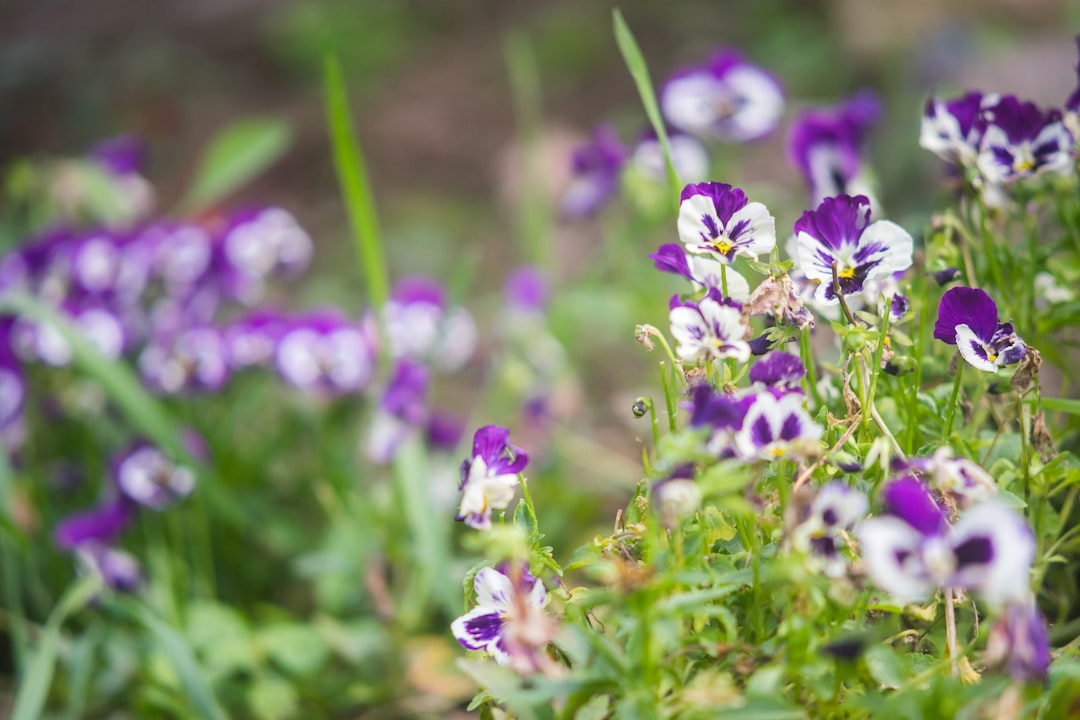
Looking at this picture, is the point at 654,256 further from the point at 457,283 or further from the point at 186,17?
the point at 186,17

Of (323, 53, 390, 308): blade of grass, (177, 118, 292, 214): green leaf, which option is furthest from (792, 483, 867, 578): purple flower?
(177, 118, 292, 214): green leaf

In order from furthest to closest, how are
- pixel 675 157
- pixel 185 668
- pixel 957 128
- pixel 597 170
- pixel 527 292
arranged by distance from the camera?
pixel 527 292 → pixel 597 170 → pixel 675 157 → pixel 185 668 → pixel 957 128

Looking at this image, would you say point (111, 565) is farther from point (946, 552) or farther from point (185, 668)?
point (946, 552)

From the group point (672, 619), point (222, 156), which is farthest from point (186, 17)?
point (672, 619)

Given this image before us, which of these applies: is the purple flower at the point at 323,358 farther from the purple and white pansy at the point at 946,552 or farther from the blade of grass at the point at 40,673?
the purple and white pansy at the point at 946,552

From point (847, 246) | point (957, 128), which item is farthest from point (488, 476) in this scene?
point (957, 128)
